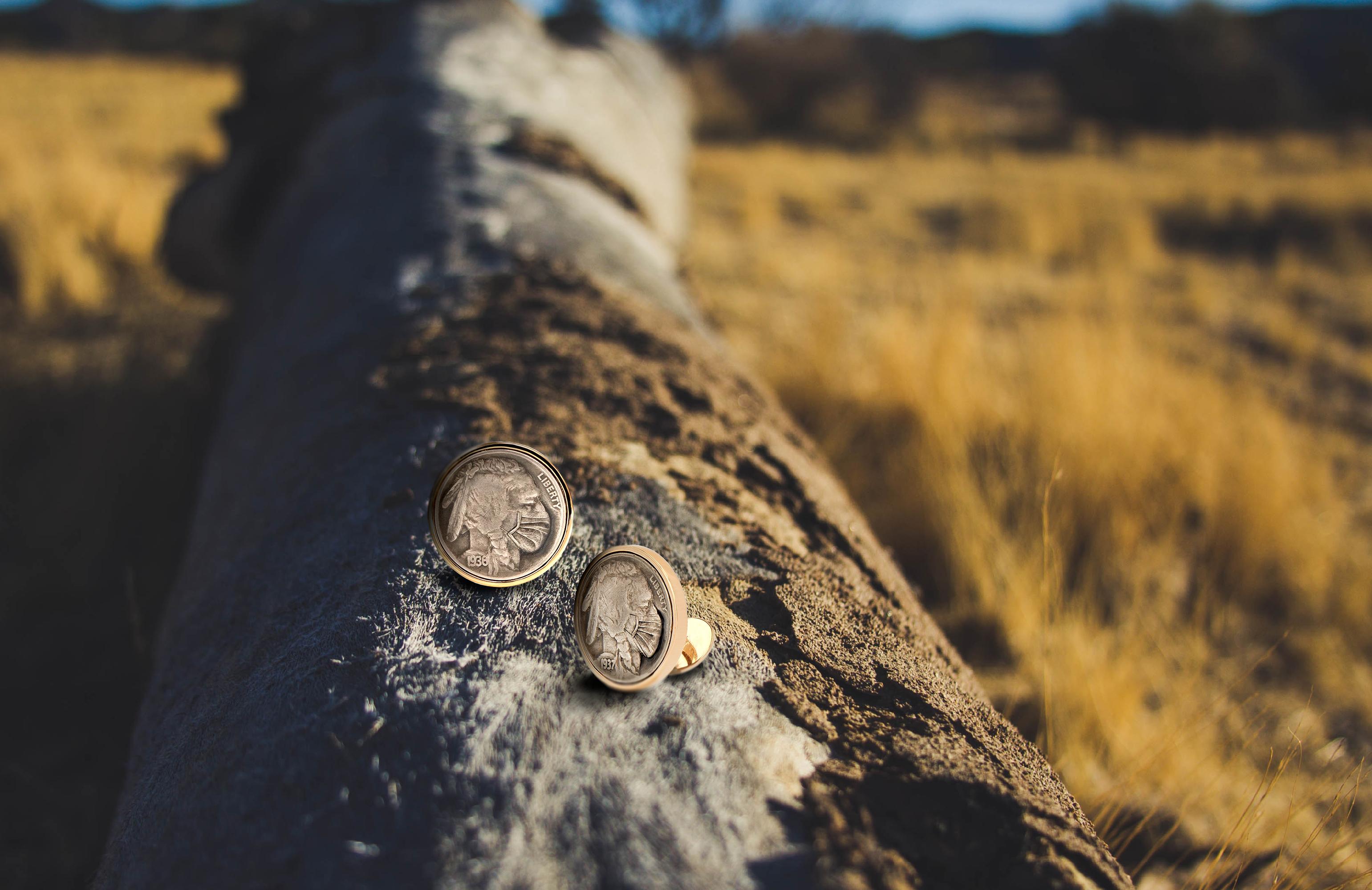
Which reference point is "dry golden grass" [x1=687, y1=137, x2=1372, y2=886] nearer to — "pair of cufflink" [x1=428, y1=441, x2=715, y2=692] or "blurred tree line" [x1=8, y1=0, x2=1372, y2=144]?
"pair of cufflink" [x1=428, y1=441, x2=715, y2=692]

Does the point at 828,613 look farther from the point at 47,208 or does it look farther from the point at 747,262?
the point at 47,208

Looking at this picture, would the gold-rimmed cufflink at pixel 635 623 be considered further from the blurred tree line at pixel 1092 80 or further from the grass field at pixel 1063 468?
the blurred tree line at pixel 1092 80

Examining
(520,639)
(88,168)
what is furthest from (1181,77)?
(520,639)

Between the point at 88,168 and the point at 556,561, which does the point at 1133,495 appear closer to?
the point at 556,561

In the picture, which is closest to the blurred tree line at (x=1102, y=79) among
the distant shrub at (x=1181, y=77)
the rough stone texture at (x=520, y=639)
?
the distant shrub at (x=1181, y=77)

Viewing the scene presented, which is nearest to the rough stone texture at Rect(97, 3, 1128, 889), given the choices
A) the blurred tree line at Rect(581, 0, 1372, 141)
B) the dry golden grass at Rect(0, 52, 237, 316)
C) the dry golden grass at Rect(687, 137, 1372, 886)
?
the dry golden grass at Rect(687, 137, 1372, 886)
